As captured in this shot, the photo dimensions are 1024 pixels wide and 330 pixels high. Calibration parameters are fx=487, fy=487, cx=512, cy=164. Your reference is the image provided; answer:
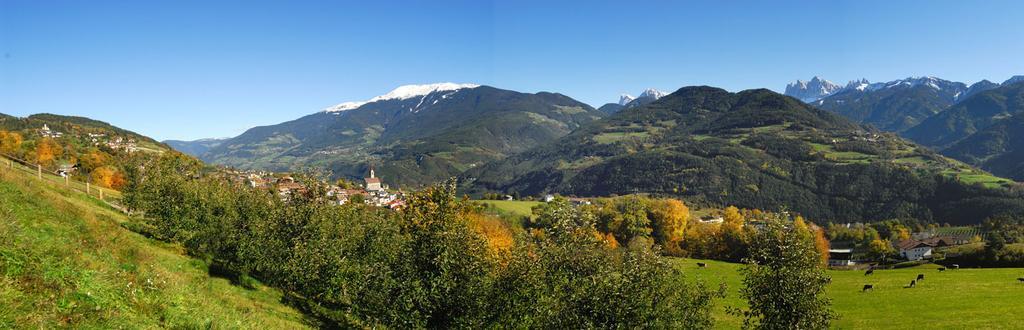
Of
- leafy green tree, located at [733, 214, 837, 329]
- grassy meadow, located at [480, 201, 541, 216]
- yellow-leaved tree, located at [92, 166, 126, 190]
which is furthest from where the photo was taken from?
grassy meadow, located at [480, 201, 541, 216]

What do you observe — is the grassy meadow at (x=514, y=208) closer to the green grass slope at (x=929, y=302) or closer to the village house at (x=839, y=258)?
the village house at (x=839, y=258)

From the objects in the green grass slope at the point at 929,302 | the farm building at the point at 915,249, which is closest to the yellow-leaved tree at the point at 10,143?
the green grass slope at the point at 929,302

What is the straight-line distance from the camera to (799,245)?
78.4ft

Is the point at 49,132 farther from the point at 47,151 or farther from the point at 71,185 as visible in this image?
the point at 71,185

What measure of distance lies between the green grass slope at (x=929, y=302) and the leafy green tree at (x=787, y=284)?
959cm

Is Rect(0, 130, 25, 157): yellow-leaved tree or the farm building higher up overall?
Rect(0, 130, 25, 157): yellow-leaved tree

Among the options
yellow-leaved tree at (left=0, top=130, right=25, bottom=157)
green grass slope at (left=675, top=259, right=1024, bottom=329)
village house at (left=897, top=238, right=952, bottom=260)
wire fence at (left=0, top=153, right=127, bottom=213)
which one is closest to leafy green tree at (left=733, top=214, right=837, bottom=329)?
green grass slope at (left=675, top=259, right=1024, bottom=329)

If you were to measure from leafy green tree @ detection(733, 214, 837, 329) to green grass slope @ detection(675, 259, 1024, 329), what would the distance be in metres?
9.59

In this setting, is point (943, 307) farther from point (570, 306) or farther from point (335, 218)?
point (335, 218)

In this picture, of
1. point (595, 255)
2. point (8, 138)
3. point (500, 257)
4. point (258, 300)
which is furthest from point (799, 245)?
point (8, 138)

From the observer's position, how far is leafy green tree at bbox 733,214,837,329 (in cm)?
2316

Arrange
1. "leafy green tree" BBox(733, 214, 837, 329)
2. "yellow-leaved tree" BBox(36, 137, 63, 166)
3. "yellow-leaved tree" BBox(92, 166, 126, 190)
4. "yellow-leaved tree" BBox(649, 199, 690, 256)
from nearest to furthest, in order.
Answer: "leafy green tree" BBox(733, 214, 837, 329)
"yellow-leaved tree" BBox(92, 166, 126, 190)
"yellow-leaved tree" BBox(36, 137, 63, 166)
"yellow-leaved tree" BBox(649, 199, 690, 256)

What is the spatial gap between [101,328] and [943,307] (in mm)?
65063

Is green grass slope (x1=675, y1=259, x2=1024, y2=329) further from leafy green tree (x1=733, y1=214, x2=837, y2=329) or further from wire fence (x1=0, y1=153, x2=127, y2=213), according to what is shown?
wire fence (x1=0, y1=153, x2=127, y2=213)
